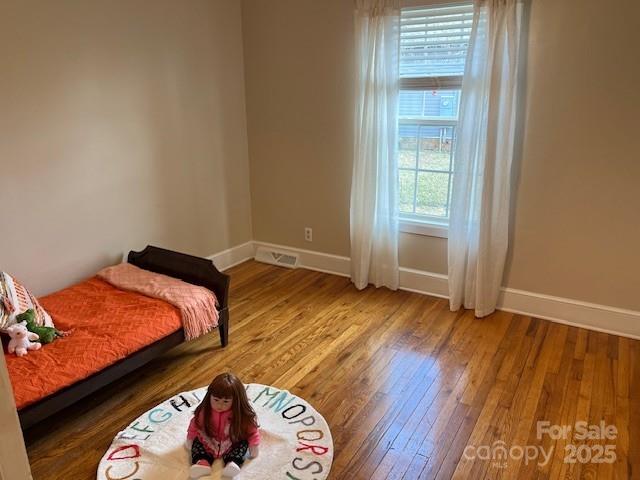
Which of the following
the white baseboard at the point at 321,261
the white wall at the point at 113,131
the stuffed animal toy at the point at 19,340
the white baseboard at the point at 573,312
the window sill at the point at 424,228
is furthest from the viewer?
the white baseboard at the point at 321,261

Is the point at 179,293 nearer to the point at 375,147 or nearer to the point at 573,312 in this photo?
the point at 375,147

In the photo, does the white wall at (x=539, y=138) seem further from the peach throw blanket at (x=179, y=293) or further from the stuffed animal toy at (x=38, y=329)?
the stuffed animal toy at (x=38, y=329)

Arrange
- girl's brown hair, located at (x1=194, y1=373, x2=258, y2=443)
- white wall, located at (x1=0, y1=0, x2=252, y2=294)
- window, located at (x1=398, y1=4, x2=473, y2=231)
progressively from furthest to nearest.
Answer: window, located at (x1=398, y1=4, x2=473, y2=231) < white wall, located at (x1=0, y1=0, x2=252, y2=294) < girl's brown hair, located at (x1=194, y1=373, x2=258, y2=443)

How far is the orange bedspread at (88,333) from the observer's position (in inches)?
81.1

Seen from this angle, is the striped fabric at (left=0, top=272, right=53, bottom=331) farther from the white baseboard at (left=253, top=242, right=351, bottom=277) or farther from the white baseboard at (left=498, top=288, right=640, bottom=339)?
the white baseboard at (left=498, top=288, right=640, bottom=339)

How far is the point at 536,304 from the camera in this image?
3225 millimetres

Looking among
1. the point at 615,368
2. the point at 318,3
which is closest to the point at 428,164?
the point at 318,3

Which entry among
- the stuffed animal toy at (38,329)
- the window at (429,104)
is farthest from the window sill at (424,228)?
the stuffed animal toy at (38,329)

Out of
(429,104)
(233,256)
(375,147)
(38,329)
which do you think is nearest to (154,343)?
(38,329)

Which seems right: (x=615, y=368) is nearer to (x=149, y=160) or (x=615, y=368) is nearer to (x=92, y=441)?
(x=92, y=441)

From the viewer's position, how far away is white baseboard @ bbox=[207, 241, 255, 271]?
4.06m

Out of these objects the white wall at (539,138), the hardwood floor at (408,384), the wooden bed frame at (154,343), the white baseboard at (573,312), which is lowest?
the hardwood floor at (408,384)

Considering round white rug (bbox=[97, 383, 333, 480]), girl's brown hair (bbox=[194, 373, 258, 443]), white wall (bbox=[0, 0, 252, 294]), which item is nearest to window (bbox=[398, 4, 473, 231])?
white wall (bbox=[0, 0, 252, 294])

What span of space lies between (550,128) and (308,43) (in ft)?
6.02
